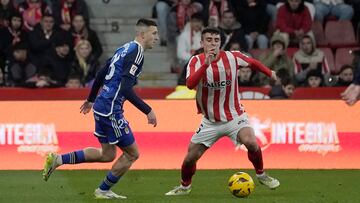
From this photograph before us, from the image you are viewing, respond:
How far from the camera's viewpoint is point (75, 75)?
720 inches

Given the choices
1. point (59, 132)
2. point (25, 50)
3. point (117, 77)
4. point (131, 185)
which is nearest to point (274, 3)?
point (25, 50)

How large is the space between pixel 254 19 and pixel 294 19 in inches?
31.5

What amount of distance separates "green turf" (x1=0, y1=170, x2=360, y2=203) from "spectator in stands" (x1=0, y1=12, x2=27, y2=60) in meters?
5.08

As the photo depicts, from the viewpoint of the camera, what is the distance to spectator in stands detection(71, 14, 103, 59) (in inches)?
768

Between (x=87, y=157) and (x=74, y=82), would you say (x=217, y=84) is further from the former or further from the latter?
(x=74, y=82)

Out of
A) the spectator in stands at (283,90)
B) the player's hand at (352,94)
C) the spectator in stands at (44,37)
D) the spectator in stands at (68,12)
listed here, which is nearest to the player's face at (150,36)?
the player's hand at (352,94)

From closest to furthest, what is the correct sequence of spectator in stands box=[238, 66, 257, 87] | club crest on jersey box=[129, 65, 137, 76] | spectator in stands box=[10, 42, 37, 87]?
club crest on jersey box=[129, 65, 137, 76], spectator in stands box=[238, 66, 257, 87], spectator in stands box=[10, 42, 37, 87]

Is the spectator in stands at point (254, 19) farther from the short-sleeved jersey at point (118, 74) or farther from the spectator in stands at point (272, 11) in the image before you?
the short-sleeved jersey at point (118, 74)

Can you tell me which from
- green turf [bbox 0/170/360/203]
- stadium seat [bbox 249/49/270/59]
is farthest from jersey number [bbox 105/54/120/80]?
stadium seat [bbox 249/49/270/59]

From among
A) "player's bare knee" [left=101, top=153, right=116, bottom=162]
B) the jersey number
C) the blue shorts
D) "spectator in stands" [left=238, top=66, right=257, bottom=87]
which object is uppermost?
the jersey number

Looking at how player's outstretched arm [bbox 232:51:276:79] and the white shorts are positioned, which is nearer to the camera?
player's outstretched arm [bbox 232:51:276:79]

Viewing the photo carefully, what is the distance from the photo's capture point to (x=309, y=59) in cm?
1911

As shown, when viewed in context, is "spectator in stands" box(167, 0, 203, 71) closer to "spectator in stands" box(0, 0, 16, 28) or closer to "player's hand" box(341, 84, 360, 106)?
"spectator in stands" box(0, 0, 16, 28)

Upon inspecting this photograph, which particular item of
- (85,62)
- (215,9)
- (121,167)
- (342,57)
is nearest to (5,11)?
(85,62)
